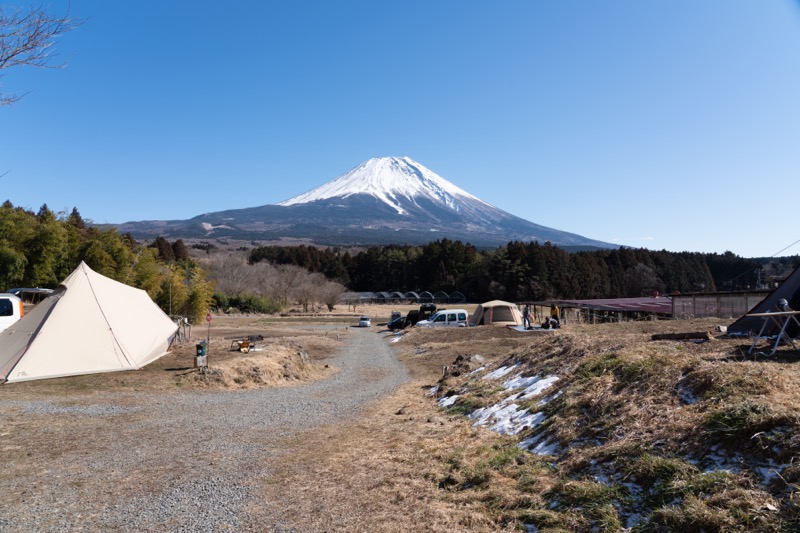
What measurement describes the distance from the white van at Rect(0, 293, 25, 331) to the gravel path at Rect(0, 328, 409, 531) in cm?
560

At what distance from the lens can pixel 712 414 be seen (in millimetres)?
4723

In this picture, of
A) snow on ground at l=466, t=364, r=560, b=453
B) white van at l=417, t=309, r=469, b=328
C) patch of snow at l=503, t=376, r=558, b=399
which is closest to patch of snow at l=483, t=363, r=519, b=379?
snow on ground at l=466, t=364, r=560, b=453

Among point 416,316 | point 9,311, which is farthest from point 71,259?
point 416,316

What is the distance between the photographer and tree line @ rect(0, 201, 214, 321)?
81.5ft

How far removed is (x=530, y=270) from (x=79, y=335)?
58.4m

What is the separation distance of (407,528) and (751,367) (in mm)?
4055

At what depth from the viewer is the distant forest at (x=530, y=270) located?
67.4 m

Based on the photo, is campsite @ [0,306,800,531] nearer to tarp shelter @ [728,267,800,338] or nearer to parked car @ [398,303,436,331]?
tarp shelter @ [728,267,800,338]

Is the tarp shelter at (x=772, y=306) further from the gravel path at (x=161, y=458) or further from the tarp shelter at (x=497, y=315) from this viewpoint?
the tarp shelter at (x=497, y=315)

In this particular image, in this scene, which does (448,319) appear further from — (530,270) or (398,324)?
(530,270)

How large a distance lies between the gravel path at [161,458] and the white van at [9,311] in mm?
5597

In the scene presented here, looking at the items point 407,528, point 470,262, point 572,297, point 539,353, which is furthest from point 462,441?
point 470,262

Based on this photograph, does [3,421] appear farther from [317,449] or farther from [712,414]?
[712,414]

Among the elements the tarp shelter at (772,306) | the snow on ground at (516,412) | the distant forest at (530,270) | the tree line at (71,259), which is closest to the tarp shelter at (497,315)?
the tree line at (71,259)
